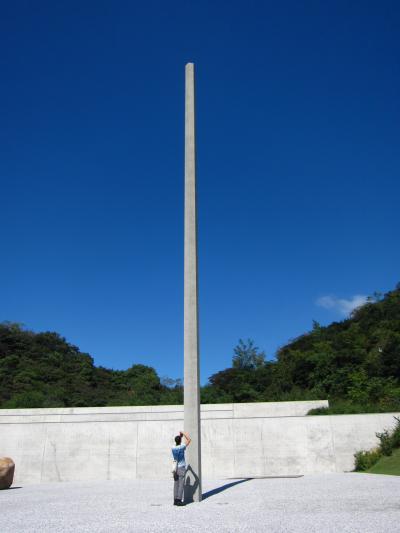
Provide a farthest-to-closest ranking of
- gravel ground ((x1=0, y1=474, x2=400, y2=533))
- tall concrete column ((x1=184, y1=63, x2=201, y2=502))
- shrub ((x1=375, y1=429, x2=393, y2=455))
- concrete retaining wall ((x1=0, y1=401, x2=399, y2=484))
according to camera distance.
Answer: concrete retaining wall ((x1=0, y1=401, x2=399, y2=484)) < shrub ((x1=375, y1=429, x2=393, y2=455)) < tall concrete column ((x1=184, y1=63, x2=201, y2=502)) < gravel ground ((x1=0, y1=474, x2=400, y2=533))

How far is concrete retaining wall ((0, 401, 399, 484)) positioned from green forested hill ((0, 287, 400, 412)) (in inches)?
174

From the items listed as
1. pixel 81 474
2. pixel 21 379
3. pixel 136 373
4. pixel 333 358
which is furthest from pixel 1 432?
pixel 136 373

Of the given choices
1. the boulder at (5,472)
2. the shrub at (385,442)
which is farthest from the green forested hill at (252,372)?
the boulder at (5,472)

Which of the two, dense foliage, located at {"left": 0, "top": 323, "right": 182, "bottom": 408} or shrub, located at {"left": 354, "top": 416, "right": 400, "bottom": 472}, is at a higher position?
dense foliage, located at {"left": 0, "top": 323, "right": 182, "bottom": 408}

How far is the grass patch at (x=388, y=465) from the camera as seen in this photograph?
14523 millimetres

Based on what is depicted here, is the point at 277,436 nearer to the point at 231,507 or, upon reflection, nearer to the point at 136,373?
the point at 231,507

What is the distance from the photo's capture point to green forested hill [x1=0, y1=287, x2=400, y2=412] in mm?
32866

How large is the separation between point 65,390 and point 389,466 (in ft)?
104

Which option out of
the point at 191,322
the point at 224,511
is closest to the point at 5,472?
the point at 191,322

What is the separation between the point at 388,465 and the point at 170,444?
8.26m

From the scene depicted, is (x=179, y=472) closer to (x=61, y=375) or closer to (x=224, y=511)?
(x=224, y=511)

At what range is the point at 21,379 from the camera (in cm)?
4359

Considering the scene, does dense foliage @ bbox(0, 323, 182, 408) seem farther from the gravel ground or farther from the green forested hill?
the gravel ground

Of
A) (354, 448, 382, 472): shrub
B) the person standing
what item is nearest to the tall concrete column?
the person standing
